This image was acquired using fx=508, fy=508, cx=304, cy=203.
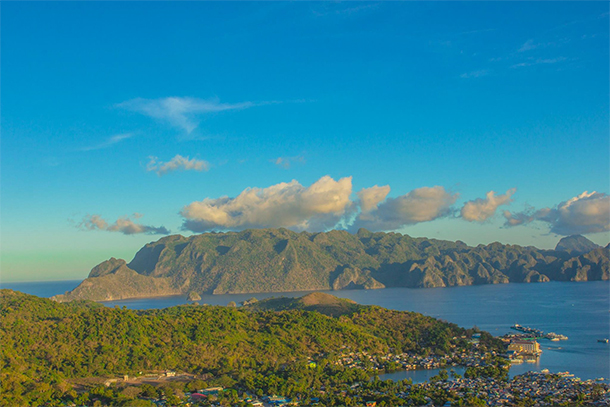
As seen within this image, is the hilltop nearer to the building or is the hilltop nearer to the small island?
the small island

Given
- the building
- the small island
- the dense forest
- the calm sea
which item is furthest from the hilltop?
the building

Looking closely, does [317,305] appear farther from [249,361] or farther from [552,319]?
[552,319]

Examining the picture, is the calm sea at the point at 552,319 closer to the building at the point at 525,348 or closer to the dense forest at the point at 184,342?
the building at the point at 525,348

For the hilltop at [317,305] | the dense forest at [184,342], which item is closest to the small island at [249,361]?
the dense forest at [184,342]

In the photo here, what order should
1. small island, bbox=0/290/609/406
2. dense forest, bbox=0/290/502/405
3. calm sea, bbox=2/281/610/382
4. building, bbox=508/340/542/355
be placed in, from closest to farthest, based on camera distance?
small island, bbox=0/290/609/406 → dense forest, bbox=0/290/502/405 → calm sea, bbox=2/281/610/382 → building, bbox=508/340/542/355

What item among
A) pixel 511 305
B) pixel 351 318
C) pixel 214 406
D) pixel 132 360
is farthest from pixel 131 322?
pixel 511 305

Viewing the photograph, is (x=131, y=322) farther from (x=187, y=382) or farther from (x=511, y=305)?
(x=511, y=305)

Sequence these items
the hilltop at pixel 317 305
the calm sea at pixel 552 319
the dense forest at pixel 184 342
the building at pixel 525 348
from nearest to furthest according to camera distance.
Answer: the dense forest at pixel 184 342 < the calm sea at pixel 552 319 < the building at pixel 525 348 < the hilltop at pixel 317 305

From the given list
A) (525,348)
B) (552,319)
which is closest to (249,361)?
(525,348)
